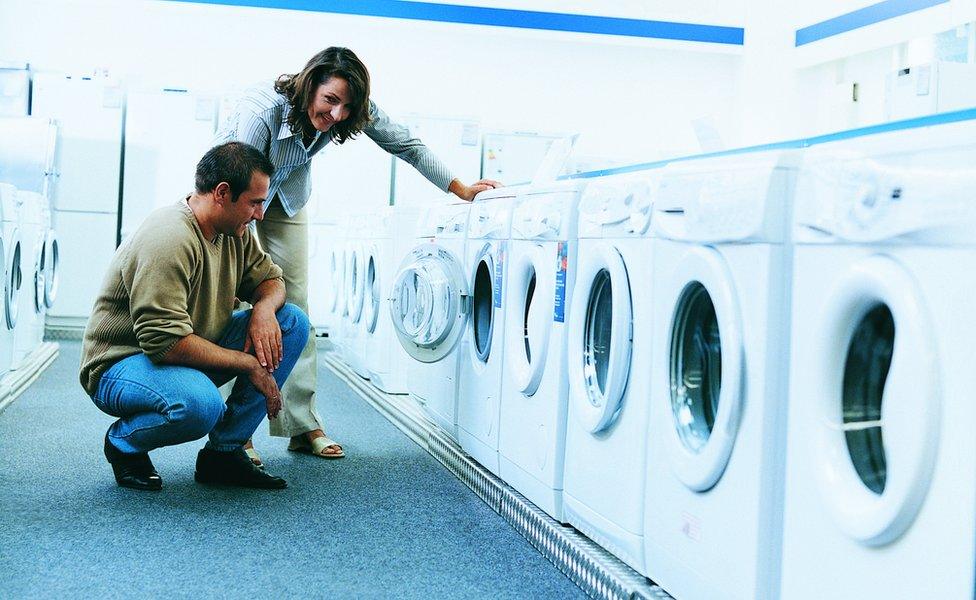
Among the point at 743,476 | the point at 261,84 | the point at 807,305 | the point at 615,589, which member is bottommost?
the point at 615,589

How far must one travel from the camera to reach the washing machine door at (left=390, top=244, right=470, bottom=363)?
10.1 feet

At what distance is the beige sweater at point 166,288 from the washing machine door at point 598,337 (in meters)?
0.99

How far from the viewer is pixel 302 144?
2943 mm

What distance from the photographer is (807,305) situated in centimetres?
146

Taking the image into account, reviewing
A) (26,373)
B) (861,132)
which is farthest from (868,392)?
(26,373)

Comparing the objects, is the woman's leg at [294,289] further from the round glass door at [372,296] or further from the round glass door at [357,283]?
the round glass door at [357,283]

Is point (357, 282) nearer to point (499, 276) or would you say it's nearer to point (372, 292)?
point (372, 292)

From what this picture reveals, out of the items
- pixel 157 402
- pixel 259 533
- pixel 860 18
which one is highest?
pixel 860 18

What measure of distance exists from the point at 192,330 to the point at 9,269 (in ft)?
5.83

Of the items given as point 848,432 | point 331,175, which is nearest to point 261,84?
point 848,432

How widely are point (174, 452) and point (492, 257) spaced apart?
125 centimetres

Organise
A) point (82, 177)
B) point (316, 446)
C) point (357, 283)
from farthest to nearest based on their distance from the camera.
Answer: point (82, 177), point (357, 283), point (316, 446)

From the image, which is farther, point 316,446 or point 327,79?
point 316,446

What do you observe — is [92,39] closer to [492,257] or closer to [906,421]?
[492,257]
